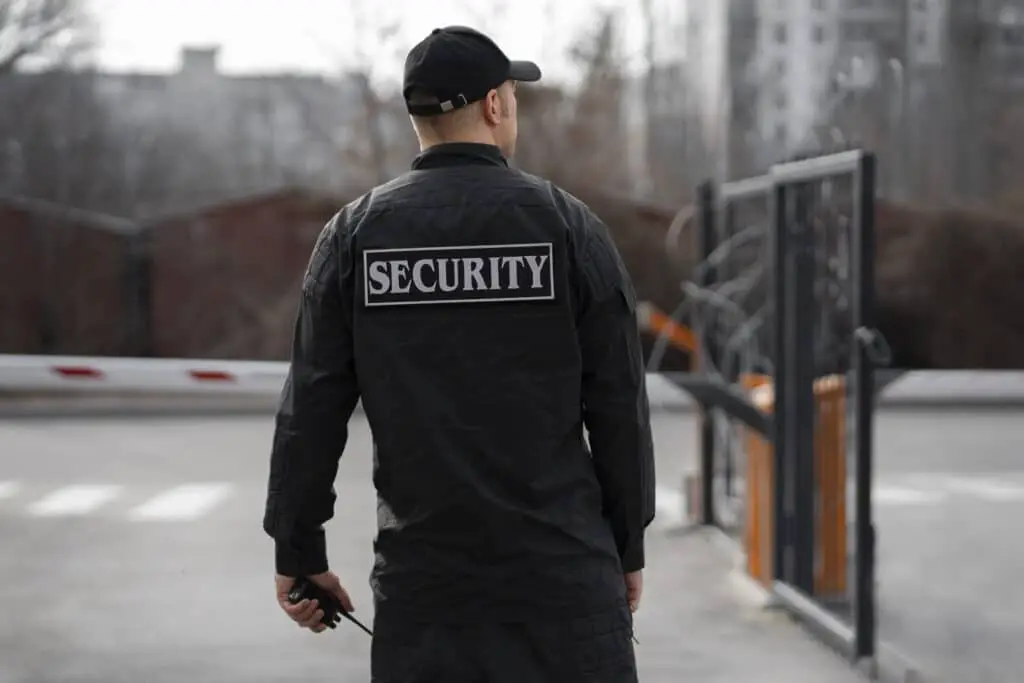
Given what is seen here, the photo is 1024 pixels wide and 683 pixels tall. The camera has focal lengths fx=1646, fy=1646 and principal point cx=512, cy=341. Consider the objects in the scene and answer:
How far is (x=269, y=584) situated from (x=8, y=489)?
189 inches

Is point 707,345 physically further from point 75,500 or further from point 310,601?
point 310,601

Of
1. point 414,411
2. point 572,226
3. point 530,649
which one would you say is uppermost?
point 572,226

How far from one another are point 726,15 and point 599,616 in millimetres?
29712

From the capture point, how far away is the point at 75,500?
1129 cm

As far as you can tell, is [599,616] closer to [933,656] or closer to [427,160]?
[427,160]

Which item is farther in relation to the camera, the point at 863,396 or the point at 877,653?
the point at 877,653

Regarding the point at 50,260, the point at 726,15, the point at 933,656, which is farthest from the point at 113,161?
the point at 933,656

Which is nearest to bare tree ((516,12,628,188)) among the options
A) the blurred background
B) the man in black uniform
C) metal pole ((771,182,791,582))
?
the blurred background

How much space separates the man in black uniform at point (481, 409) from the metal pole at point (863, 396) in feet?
9.02

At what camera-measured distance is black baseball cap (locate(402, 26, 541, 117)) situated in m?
2.86

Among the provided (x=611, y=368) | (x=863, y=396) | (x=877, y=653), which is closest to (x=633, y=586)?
(x=611, y=368)

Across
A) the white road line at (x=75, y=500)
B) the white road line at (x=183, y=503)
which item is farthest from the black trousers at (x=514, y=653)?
the white road line at (x=75, y=500)

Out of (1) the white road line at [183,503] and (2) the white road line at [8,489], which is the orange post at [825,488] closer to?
(1) the white road line at [183,503]

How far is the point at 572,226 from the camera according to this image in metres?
2.82
